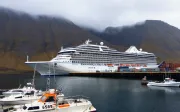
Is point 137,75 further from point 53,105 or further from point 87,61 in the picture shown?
point 53,105

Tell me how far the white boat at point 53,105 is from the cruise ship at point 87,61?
7356cm

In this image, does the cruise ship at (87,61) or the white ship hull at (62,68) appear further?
the cruise ship at (87,61)

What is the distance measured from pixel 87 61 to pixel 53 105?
3687 inches

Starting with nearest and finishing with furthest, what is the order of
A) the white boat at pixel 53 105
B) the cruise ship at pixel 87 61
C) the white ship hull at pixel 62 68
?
1. the white boat at pixel 53 105
2. the white ship hull at pixel 62 68
3. the cruise ship at pixel 87 61

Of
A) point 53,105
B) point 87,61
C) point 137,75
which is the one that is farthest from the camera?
point 87,61

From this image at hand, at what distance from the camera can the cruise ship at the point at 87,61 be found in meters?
113

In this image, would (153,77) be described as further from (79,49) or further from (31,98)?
(31,98)

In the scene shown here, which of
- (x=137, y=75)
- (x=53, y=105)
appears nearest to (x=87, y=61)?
(x=137, y=75)

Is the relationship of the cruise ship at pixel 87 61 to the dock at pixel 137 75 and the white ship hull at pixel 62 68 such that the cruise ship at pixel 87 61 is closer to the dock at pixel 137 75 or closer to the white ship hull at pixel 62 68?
the white ship hull at pixel 62 68

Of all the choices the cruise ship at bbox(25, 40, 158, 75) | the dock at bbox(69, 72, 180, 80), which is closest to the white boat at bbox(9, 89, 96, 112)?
the dock at bbox(69, 72, 180, 80)

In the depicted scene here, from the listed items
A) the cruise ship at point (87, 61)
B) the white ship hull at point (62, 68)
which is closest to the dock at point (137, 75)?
the white ship hull at point (62, 68)

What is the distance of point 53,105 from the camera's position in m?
29.8

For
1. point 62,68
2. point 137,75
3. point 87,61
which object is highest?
point 87,61

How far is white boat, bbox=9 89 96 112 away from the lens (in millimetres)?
28703
